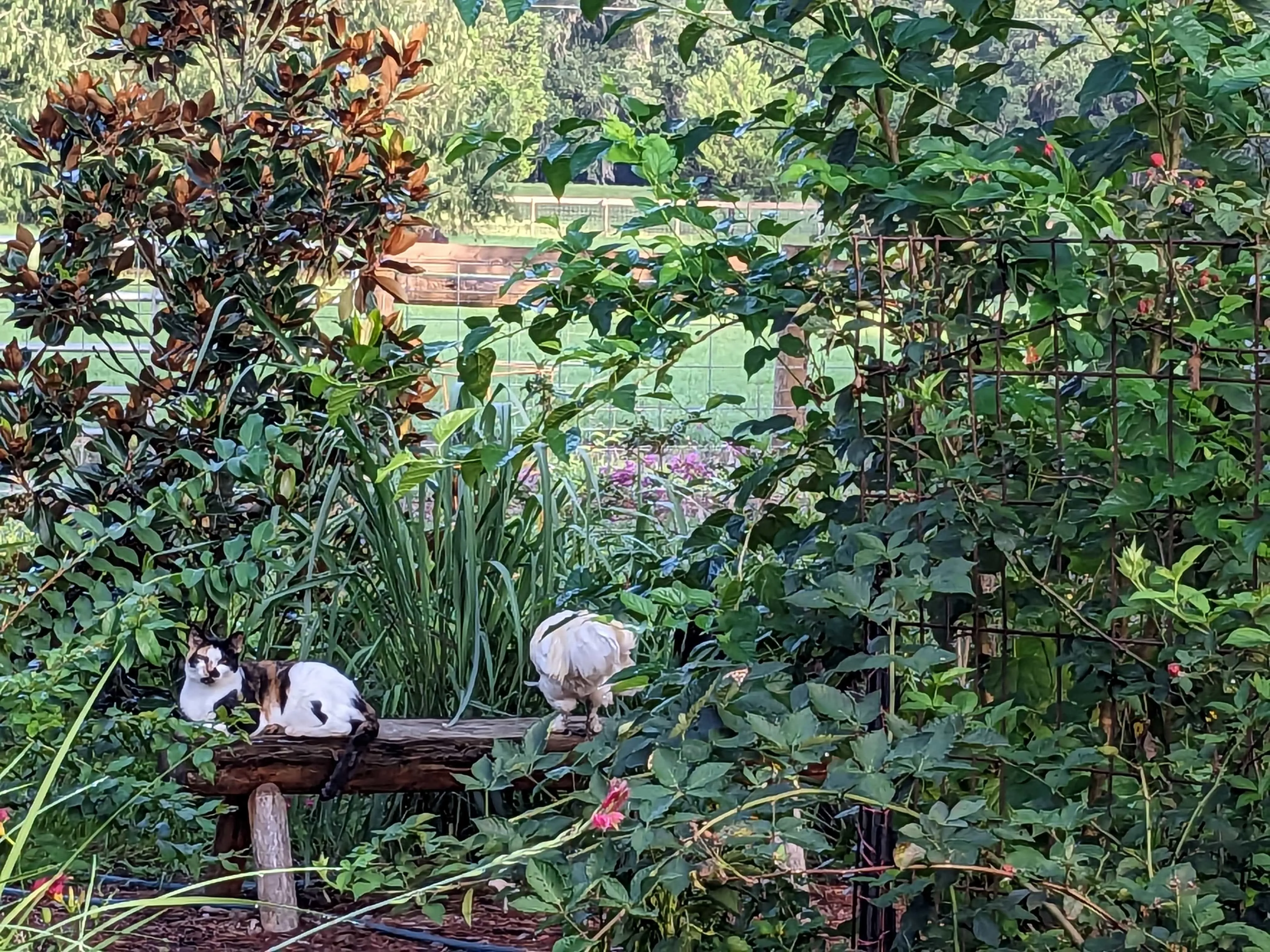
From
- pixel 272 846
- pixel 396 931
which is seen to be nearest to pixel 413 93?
pixel 272 846

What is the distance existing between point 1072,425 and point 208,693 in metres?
1.46

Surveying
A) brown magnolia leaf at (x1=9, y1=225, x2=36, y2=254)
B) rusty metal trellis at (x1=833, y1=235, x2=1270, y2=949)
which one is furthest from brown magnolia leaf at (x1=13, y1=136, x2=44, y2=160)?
rusty metal trellis at (x1=833, y1=235, x2=1270, y2=949)

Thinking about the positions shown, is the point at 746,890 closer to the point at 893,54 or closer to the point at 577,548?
the point at 893,54

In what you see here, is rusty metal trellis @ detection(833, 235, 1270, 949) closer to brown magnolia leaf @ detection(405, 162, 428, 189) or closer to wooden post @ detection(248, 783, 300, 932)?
wooden post @ detection(248, 783, 300, 932)

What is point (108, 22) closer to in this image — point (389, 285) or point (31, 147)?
point (31, 147)

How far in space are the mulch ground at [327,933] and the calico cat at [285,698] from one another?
270 mm

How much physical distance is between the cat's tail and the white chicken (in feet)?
0.99

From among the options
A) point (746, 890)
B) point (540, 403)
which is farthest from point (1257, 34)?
point (540, 403)

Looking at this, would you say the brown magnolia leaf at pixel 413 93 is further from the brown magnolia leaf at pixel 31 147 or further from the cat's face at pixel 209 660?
the cat's face at pixel 209 660

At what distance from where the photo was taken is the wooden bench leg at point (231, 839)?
2141 millimetres

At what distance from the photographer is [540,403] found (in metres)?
2.62

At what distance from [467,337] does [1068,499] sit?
2.14 feet

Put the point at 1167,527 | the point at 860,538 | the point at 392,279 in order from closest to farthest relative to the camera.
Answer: the point at 860,538
the point at 1167,527
the point at 392,279

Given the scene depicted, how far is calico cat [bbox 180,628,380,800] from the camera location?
203 cm
